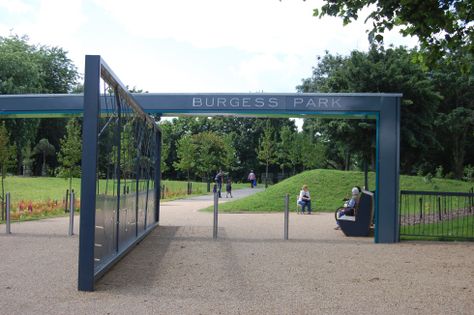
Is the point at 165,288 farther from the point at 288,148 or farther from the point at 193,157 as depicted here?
the point at 288,148

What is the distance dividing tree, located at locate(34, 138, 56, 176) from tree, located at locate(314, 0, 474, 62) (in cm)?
5122

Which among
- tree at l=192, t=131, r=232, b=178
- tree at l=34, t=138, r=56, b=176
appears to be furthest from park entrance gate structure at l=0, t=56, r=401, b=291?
tree at l=34, t=138, r=56, b=176

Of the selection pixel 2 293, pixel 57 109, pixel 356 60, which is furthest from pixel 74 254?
pixel 356 60

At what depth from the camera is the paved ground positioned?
244 inches

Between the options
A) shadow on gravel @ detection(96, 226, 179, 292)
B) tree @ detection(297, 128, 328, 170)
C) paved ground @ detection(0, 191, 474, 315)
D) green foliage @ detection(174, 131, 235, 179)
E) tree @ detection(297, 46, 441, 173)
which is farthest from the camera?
tree @ detection(297, 128, 328, 170)

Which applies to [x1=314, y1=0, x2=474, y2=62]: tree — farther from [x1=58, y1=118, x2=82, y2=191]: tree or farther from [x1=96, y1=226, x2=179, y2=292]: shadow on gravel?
[x1=58, y1=118, x2=82, y2=191]: tree

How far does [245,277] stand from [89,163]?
2800 mm

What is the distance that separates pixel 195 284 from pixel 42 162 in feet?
199

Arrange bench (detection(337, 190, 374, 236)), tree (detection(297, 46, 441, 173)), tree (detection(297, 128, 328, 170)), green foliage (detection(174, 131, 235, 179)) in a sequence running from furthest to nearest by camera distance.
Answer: tree (detection(297, 128, 328, 170)) → green foliage (detection(174, 131, 235, 179)) → tree (detection(297, 46, 441, 173)) → bench (detection(337, 190, 374, 236))

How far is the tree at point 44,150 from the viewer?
57188 millimetres

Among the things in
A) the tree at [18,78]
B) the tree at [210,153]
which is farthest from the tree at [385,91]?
the tree at [210,153]

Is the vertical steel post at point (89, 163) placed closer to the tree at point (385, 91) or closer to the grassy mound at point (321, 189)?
the grassy mound at point (321, 189)

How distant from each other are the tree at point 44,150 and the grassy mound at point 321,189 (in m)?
37.1

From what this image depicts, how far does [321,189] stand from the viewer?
2573 centimetres
